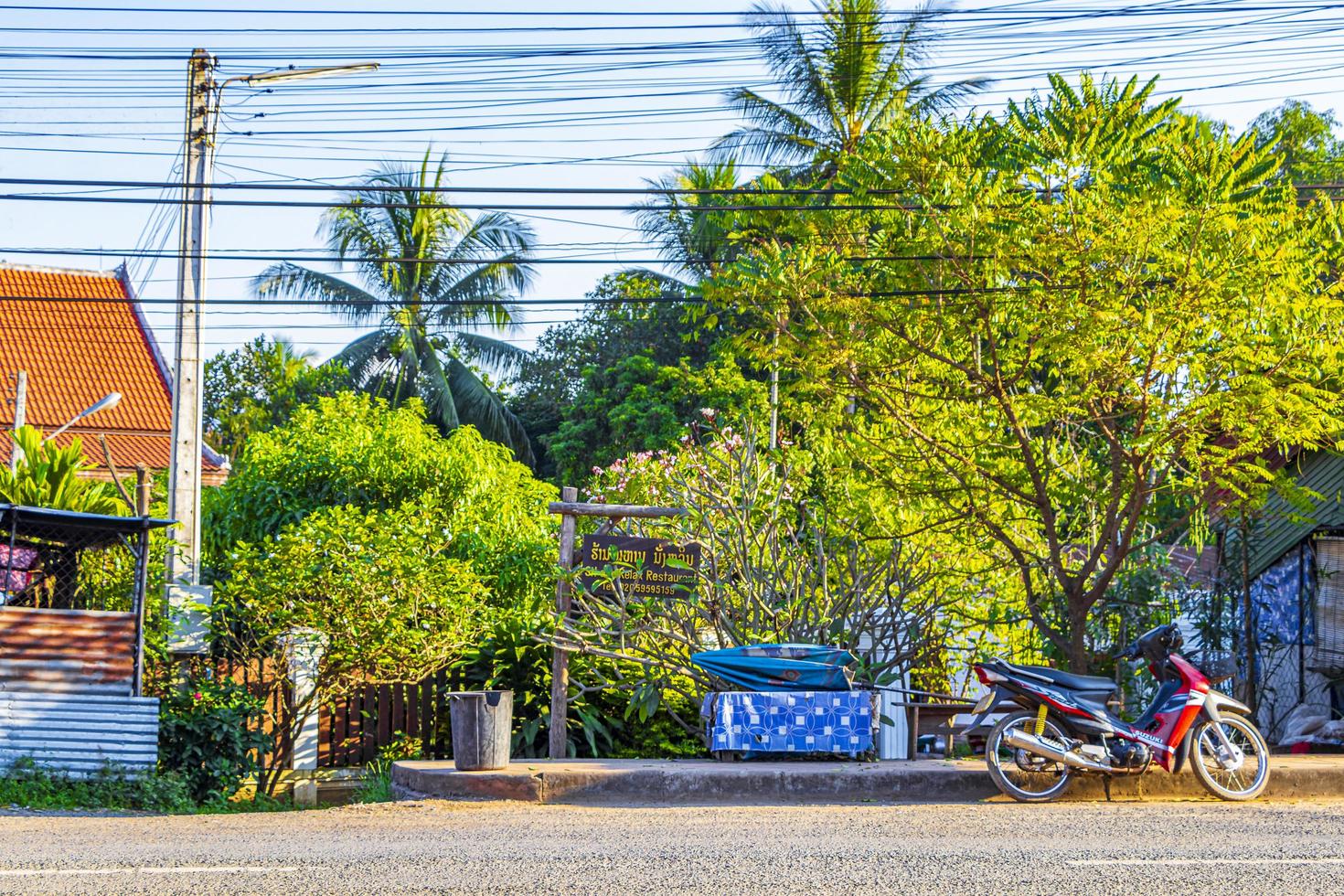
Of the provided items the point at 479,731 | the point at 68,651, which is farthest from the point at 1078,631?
the point at 68,651

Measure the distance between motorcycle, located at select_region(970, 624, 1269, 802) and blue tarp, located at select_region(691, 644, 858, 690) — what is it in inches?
63.3

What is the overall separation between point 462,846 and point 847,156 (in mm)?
6863

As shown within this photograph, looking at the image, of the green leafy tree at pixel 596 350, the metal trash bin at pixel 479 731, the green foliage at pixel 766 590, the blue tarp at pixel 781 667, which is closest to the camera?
the metal trash bin at pixel 479 731

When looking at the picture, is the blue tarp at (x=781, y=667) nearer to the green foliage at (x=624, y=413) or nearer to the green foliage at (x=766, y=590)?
the green foliage at (x=766, y=590)

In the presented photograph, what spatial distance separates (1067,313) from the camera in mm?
10164

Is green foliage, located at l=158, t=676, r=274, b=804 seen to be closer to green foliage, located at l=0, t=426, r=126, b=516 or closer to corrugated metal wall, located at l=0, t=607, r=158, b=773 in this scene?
corrugated metal wall, located at l=0, t=607, r=158, b=773

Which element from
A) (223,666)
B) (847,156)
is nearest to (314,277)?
(223,666)

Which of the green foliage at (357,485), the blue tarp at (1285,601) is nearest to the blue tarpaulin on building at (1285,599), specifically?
the blue tarp at (1285,601)

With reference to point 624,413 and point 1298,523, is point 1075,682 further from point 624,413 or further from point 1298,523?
point 624,413

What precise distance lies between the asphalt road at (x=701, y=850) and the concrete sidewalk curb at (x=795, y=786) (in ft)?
1.40

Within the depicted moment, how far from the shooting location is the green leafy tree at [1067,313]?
9930 mm

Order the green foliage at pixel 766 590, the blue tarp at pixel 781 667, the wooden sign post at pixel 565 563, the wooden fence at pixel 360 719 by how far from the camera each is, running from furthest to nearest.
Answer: the wooden fence at pixel 360 719, the green foliage at pixel 766 590, the wooden sign post at pixel 565 563, the blue tarp at pixel 781 667

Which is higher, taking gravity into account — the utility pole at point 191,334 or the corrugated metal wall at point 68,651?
the utility pole at point 191,334

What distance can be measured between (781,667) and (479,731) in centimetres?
252
